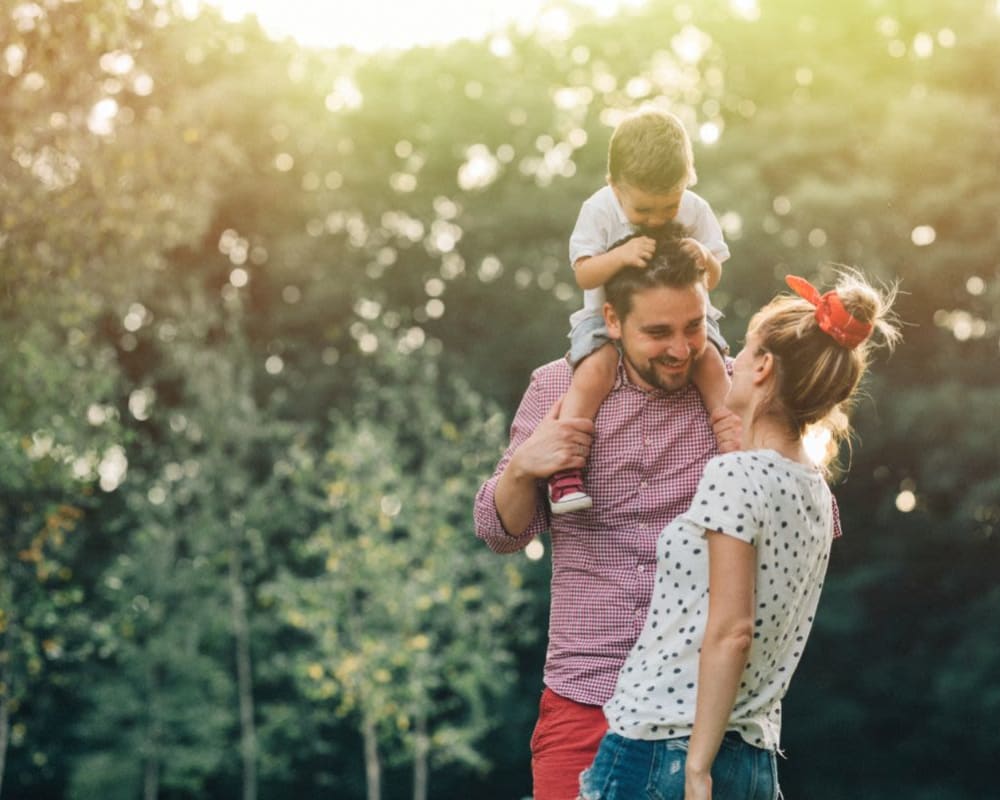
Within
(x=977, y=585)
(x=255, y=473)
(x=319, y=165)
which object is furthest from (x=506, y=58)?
(x=977, y=585)

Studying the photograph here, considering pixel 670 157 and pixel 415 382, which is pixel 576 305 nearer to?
pixel 415 382

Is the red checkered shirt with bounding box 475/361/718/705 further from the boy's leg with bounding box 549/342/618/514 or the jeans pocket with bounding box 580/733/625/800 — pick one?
the jeans pocket with bounding box 580/733/625/800

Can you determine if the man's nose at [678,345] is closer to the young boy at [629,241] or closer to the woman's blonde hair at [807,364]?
the young boy at [629,241]

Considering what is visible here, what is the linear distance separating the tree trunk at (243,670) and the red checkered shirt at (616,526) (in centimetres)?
1698

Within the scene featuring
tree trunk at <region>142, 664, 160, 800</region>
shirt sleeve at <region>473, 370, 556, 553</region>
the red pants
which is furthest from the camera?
tree trunk at <region>142, 664, 160, 800</region>

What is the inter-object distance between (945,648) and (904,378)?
11.3 ft

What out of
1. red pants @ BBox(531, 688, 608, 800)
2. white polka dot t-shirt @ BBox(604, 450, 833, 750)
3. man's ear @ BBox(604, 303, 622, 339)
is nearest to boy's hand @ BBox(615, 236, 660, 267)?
man's ear @ BBox(604, 303, 622, 339)

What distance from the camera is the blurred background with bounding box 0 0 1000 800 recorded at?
18.2m

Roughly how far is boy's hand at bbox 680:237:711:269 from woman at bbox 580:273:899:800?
1.32ft

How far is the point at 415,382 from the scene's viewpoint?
20.0 metres

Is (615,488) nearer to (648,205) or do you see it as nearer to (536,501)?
(536,501)

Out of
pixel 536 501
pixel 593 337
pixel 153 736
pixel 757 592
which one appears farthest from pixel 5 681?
pixel 757 592

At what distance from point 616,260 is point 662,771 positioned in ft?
3.66

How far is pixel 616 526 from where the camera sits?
3182mm
